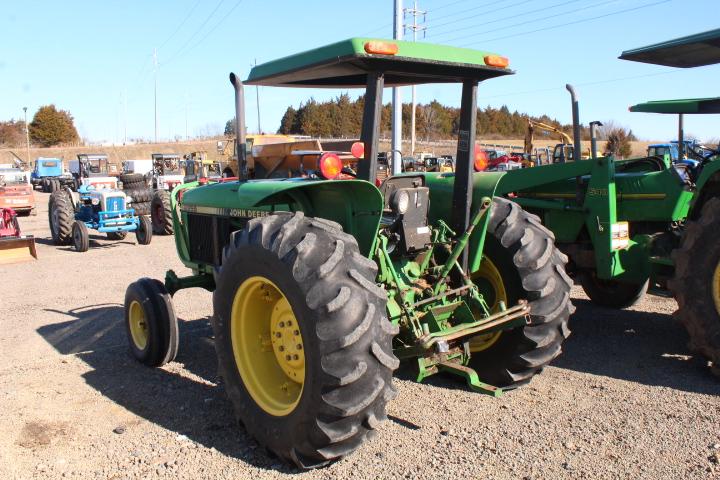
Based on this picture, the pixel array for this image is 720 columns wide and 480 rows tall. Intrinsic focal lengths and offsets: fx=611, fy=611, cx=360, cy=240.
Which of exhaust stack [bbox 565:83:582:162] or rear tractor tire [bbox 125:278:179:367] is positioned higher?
exhaust stack [bbox 565:83:582:162]

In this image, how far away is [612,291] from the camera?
22.2 feet

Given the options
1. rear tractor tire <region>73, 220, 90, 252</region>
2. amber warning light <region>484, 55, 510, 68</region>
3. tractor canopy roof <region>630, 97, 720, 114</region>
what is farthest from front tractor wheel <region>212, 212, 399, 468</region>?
→ rear tractor tire <region>73, 220, 90, 252</region>

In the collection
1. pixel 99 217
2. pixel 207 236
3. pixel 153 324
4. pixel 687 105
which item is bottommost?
pixel 153 324

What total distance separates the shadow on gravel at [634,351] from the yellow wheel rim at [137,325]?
3457 millimetres

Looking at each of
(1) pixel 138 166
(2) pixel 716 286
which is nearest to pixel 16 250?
(2) pixel 716 286

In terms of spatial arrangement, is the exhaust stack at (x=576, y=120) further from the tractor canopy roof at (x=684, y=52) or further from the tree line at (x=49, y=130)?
the tree line at (x=49, y=130)

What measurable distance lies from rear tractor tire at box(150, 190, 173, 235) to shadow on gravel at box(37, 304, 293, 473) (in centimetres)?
838

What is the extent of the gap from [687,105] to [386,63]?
4.78m

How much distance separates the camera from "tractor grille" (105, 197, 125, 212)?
13.4 metres

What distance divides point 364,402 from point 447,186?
202cm

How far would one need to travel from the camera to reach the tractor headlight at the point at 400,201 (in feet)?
12.1

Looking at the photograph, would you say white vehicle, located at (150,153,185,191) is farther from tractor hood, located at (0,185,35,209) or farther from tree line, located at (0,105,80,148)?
tree line, located at (0,105,80,148)

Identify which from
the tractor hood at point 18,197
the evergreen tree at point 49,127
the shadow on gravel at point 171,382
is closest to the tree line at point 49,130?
the evergreen tree at point 49,127

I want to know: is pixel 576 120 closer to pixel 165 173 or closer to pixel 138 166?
pixel 165 173
